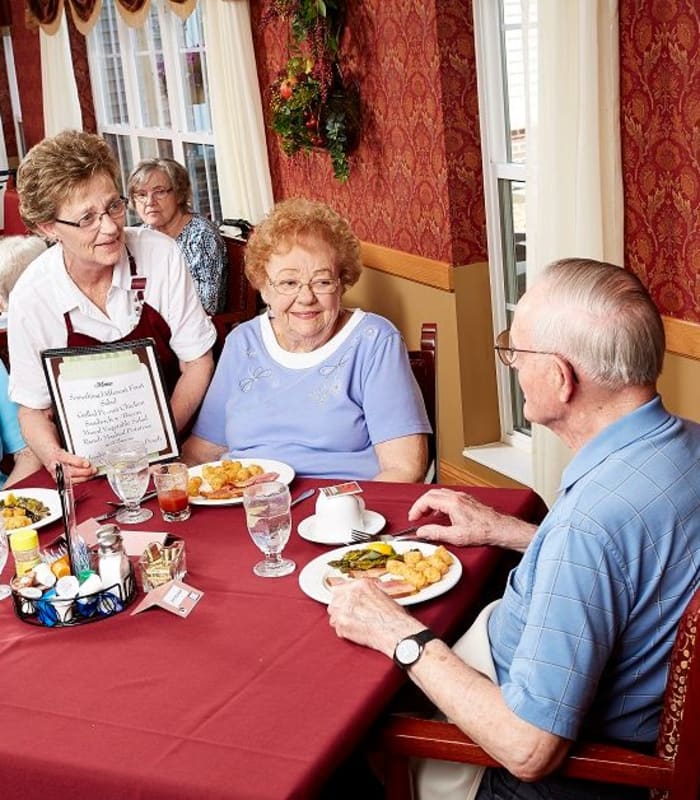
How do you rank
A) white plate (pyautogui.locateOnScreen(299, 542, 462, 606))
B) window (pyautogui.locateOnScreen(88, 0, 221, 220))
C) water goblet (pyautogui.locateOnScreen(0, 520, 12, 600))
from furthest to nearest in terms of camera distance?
window (pyautogui.locateOnScreen(88, 0, 221, 220))
water goblet (pyautogui.locateOnScreen(0, 520, 12, 600))
white plate (pyautogui.locateOnScreen(299, 542, 462, 606))

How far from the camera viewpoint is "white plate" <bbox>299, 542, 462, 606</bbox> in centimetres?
182

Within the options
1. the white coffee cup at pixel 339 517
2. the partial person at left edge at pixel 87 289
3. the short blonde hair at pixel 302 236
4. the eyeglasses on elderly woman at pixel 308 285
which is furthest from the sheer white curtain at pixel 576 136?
the white coffee cup at pixel 339 517

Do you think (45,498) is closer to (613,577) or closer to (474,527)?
(474,527)

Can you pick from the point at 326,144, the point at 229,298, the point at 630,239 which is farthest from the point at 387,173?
the point at 630,239

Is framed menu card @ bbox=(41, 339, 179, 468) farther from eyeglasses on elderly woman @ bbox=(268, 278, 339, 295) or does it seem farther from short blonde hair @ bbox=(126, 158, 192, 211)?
short blonde hair @ bbox=(126, 158, 192, 211)

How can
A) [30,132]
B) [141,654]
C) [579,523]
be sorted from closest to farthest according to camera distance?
[579,523]
[141,654]
[30,132]

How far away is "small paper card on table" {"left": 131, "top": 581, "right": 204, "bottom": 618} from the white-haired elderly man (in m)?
0.27

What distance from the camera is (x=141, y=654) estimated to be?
1.74 metres

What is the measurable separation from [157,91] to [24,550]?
5.60 m

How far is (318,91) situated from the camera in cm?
459

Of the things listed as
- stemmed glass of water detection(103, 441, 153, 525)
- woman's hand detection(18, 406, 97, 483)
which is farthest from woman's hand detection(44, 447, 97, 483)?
stemmed glass of water detection(103, 441, 153, 525)

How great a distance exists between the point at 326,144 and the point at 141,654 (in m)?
3.31

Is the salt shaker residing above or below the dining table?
above

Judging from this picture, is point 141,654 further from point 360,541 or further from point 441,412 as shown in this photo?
point 441,412
